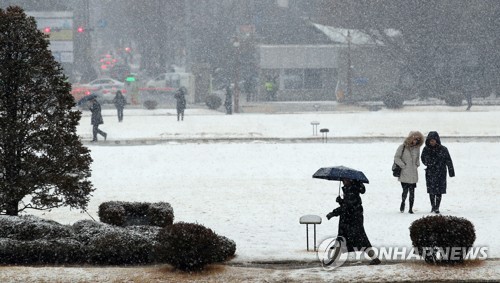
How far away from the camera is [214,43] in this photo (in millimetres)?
80250

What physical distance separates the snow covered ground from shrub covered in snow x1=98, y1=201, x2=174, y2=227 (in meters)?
1.22

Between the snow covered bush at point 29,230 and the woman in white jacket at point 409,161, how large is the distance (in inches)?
284

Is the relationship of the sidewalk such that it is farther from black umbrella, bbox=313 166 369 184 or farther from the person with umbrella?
the person with umbrella

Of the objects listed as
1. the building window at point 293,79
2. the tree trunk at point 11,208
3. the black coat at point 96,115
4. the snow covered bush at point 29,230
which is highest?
the building window at point 293,79

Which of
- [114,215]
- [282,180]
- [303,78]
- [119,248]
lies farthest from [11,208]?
[303,78]

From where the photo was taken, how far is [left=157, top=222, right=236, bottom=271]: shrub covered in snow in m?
12.2

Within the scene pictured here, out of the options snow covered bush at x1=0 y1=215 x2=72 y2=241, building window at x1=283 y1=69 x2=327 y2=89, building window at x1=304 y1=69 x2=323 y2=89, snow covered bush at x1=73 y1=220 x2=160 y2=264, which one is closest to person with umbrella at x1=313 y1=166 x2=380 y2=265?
snow covered bush at x1=73 y1=220 x2=160 y2=264

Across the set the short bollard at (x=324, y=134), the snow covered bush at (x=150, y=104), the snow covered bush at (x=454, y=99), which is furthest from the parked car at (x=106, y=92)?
the short bollard at (x=324, y=134)

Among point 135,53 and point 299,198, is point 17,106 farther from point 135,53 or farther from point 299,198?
point 135,53

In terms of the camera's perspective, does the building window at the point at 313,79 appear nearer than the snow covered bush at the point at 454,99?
No

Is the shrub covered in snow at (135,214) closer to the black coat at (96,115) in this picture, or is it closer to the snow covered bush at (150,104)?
the black coat at (96,115)

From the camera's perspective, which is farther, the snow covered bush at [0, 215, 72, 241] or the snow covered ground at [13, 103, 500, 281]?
the snow covered ground at [13, 103, 500, 281]

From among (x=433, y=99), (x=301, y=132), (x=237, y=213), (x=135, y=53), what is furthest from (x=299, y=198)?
Result: (x=135, y=53)

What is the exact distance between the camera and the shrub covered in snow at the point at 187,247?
12.2 m
